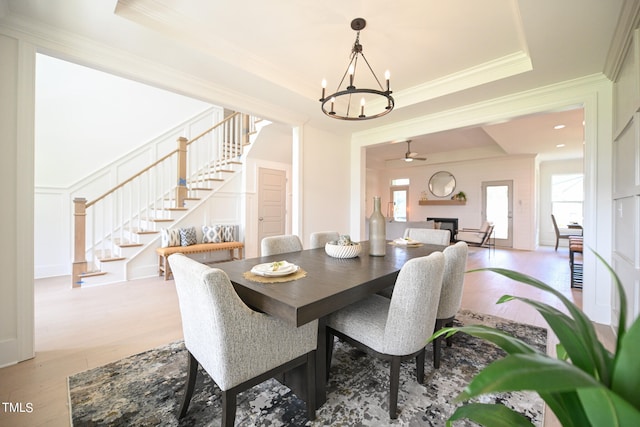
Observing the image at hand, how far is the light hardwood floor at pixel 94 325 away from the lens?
161 cm

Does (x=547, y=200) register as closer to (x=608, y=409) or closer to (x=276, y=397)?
(x=276, y=397)

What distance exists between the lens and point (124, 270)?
4098 millimetres

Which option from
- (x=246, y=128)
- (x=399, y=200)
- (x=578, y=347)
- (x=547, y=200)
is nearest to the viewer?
(x=578, y=347)

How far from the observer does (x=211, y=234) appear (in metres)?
5.09

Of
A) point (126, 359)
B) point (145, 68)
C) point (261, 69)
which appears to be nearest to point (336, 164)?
point (261, 69)

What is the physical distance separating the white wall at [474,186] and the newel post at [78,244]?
300 inches

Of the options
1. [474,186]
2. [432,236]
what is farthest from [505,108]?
[474,186]

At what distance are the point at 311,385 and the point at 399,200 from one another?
8573mm

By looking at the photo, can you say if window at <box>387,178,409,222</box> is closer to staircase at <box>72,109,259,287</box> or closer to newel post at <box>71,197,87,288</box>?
staircase at <box>72,109,259,287</box>

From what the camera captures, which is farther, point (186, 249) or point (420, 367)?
point (186, 249)

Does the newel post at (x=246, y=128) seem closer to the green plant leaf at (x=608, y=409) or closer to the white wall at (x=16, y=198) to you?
the white wall at (x=16, y=198)

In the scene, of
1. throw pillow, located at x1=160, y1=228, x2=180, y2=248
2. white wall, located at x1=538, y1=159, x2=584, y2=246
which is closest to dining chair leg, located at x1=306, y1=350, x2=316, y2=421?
throw pillow, located at x1=160, y1=228, x2=180, y2=248

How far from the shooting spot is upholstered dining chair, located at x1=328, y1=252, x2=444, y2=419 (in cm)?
137

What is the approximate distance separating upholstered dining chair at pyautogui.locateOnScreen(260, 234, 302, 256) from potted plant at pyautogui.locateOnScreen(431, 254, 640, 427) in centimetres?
200
